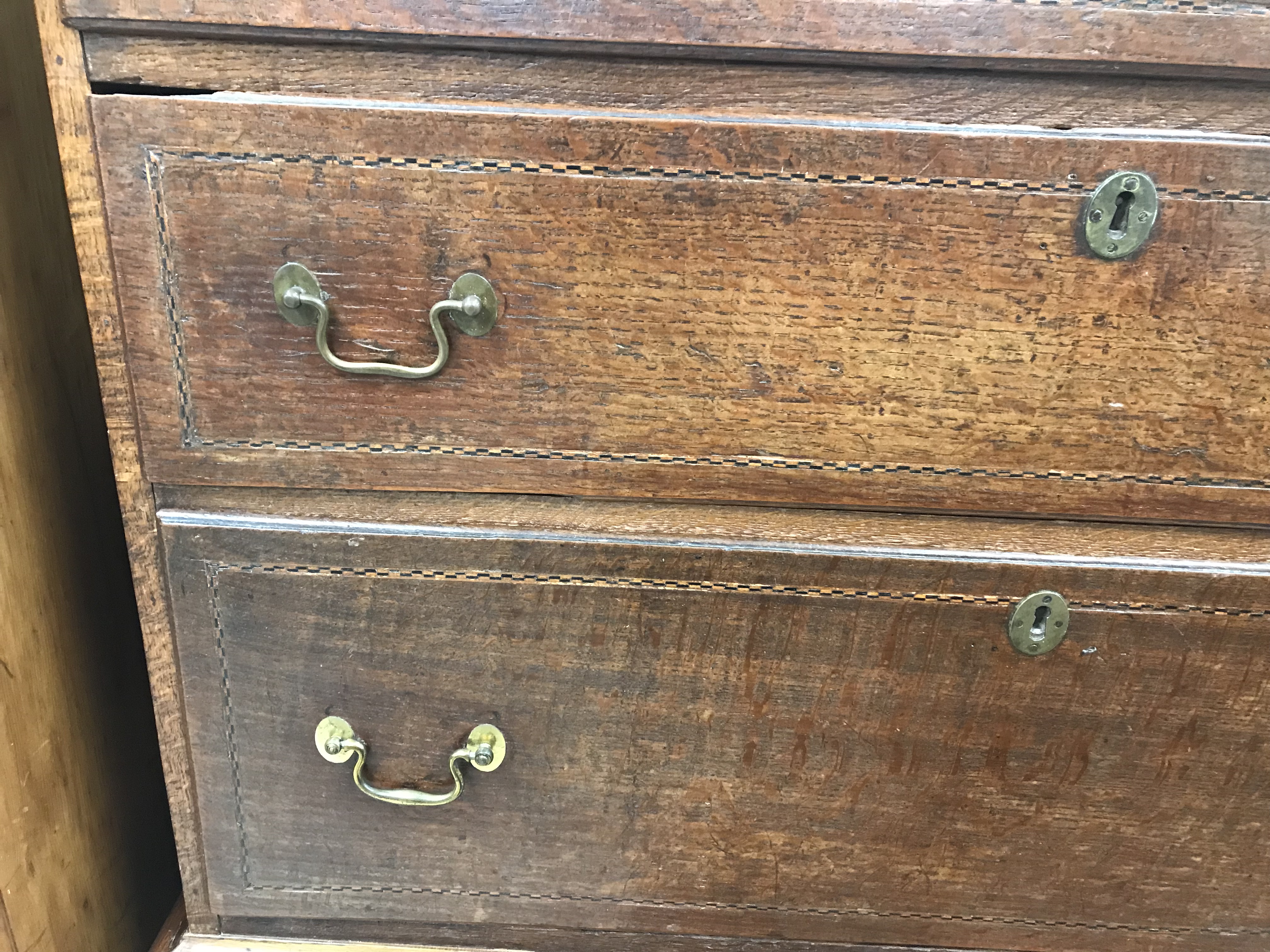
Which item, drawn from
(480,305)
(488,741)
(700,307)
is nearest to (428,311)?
(480,305)

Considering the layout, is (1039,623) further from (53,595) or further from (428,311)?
(53,595)

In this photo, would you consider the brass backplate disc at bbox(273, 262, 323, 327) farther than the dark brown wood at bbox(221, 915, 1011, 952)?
No

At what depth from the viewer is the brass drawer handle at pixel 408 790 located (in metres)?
0.52

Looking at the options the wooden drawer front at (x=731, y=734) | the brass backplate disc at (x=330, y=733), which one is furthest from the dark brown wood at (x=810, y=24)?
the brass backplate disc at (x=330, y=733)

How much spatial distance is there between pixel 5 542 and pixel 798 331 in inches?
18.6

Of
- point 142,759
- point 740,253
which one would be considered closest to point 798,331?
point 740,253

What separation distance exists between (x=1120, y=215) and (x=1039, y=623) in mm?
227

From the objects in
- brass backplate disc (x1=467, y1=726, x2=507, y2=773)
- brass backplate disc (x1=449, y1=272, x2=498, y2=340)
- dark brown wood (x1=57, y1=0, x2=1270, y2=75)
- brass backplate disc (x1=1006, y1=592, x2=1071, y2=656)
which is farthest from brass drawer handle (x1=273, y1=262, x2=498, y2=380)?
brass backplate disc (x1=1006, y1=592, x2=1071, y2=656)

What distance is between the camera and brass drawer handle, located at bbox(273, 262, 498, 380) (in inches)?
17.0

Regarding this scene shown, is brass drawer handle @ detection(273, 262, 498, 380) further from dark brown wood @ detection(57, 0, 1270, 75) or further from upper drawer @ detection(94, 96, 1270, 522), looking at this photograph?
dark brown wood @ detection(57, 0, 1270, 75)

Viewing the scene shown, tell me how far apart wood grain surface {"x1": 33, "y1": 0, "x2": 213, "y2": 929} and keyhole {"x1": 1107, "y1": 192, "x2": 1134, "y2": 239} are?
0.50m

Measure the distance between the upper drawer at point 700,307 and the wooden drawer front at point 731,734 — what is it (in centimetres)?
5

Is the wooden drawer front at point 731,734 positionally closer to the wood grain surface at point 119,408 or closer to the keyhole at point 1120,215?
the wood grain surface at point 119,408

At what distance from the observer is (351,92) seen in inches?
16.5
